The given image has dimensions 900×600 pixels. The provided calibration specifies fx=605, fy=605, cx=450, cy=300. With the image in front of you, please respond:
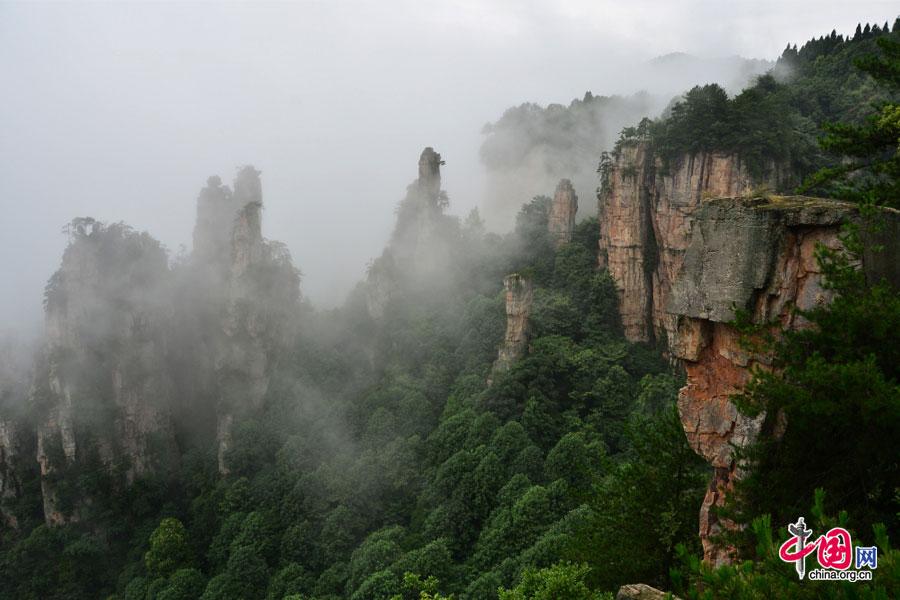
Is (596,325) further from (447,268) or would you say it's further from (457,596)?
(457,596)

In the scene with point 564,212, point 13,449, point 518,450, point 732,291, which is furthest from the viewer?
point 13,449

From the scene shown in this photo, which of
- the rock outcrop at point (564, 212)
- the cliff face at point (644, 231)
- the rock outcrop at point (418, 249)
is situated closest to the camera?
the cliff face at point (644, 231)

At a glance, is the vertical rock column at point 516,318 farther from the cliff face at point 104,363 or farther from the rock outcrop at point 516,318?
the cliff face at point 104,363

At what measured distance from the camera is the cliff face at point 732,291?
31.3ft

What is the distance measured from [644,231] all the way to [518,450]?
21.4 m

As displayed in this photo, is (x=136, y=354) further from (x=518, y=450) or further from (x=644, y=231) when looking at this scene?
(x=644, y=231)

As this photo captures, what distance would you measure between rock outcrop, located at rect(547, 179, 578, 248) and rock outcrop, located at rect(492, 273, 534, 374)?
1422cm

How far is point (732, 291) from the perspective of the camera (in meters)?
10.3

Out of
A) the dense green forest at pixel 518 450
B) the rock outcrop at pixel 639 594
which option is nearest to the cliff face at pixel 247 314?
the dense green forest at pixel 518 450

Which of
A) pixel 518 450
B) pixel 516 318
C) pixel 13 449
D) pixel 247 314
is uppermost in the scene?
pixel 247 314

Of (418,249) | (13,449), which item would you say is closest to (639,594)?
(418,249)

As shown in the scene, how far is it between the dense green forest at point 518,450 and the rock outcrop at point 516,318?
838 mm

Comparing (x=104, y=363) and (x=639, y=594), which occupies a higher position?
(x=639, y=594)

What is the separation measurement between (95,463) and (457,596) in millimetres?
40935
